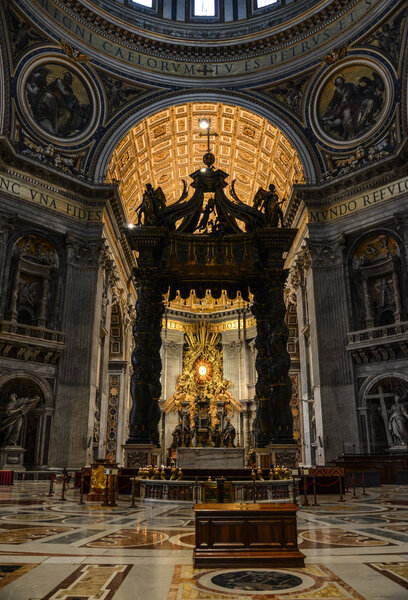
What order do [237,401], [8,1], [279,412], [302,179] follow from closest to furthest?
1. [279,412]
2. [8,1]
3. [302,179]
4. [237,401]

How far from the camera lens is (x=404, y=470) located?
1326 centimetres

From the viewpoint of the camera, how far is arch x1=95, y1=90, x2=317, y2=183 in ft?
62.1

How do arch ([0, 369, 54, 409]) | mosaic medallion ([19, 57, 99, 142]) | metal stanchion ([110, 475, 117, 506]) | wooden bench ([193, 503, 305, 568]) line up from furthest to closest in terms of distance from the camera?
mosaic medallion ([19, 57, 99, 142]) → arch ([0, 369, 54, 409]) → metal stanchion ([110, 475, 117, 506]) → wooden bench ([193, 503, 305, 568])

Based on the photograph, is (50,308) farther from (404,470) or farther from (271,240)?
(404,470)

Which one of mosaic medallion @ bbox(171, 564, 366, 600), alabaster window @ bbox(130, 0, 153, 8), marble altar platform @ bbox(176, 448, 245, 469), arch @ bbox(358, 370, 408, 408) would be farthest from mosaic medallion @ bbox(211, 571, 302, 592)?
alabaster window @ bbox(130, 0, 153, 8)

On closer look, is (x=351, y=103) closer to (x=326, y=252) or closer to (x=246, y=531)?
(x=326, y=252)

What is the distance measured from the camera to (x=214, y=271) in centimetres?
1138

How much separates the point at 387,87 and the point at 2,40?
12.8m

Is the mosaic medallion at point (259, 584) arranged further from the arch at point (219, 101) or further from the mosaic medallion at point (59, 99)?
the mosaic medallion at point (59, 99)

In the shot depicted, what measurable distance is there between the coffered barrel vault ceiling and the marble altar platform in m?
12.7

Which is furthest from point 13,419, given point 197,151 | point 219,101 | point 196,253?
point 197,151

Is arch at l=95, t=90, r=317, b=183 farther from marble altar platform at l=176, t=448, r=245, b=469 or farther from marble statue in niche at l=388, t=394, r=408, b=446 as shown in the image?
marble altar platform at l=176, t=448, r=245, b=469

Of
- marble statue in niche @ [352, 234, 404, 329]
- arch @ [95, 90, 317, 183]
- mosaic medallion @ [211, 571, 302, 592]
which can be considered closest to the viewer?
mosaic medallion @ [211, 571, 302, 592]

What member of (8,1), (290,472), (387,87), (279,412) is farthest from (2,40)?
(290,472)
